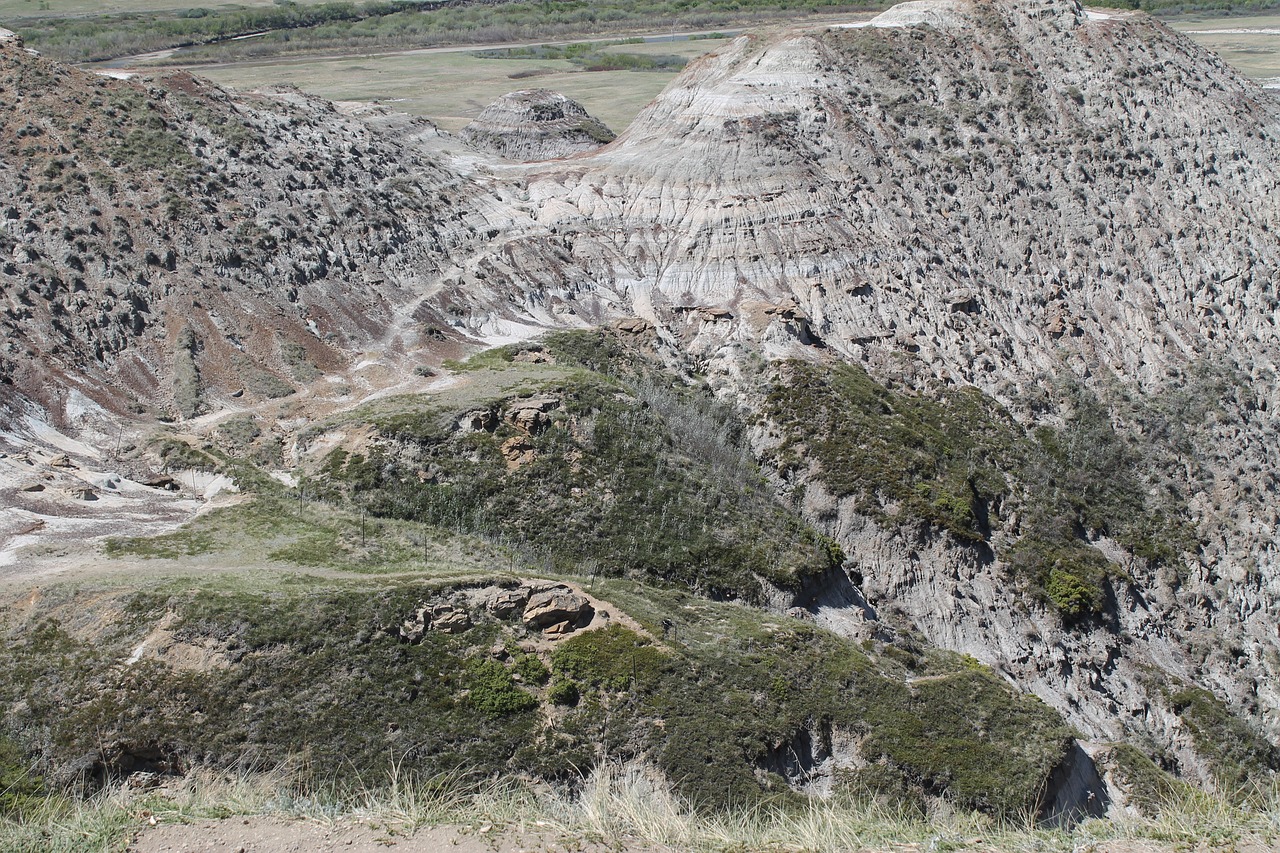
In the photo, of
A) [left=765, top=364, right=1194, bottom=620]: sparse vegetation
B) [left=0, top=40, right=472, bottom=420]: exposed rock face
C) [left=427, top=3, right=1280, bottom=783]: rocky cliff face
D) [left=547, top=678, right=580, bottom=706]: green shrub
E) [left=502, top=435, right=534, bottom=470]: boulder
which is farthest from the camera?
[left=427, top=3, right=1280, bottom=783]: rocky cliff face

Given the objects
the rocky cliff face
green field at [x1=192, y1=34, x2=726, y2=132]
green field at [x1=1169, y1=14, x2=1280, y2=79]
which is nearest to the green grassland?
the rocky cliff face

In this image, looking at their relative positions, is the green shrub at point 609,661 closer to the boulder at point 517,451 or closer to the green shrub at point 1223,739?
the boulder at point 517,451

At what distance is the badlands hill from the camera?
26.6 m

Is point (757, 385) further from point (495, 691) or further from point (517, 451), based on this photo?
point (495, 691)

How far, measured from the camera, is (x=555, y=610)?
2734cm

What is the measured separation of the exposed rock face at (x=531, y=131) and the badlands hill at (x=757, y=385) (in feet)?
47.2

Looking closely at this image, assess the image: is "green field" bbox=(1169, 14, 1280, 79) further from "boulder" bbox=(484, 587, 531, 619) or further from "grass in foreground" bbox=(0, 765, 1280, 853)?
"grass in foreground" bbox=(0, 765, 1280, 853)

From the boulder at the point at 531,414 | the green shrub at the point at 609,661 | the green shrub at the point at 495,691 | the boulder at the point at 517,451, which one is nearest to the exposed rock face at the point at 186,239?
the boulder at the point at 531,414

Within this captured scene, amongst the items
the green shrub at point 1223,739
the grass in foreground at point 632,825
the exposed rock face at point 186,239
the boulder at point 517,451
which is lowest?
the green shrub at point 1223,739

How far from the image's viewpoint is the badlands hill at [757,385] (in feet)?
87.2

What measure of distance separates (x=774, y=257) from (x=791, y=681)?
30.8m

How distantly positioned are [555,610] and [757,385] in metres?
22.0

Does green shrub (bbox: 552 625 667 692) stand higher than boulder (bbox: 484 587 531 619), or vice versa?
boulder (bbox: 484 587 531 619)

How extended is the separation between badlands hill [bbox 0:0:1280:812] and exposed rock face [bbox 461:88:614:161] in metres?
14.4
